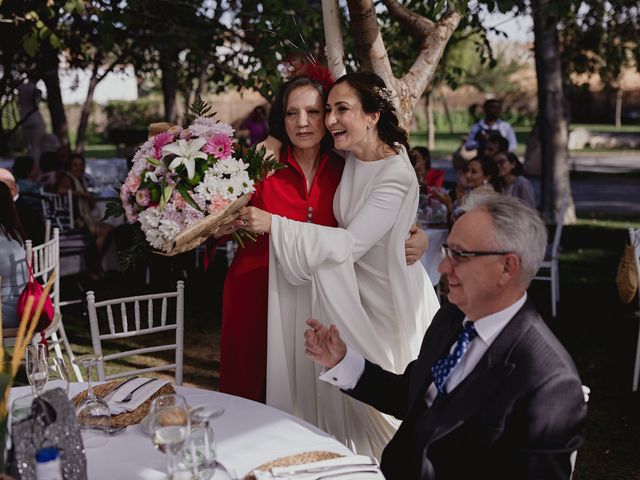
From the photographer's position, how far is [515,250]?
2.02 metres

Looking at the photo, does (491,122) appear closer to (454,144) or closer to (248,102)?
(454,144)

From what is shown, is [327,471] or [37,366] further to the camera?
[37,366]

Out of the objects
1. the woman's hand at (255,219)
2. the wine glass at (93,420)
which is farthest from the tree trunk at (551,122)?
the wine glass at (93,420)

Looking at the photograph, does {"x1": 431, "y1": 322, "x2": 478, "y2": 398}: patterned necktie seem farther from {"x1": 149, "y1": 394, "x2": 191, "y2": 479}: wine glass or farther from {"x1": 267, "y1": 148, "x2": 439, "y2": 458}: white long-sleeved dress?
{"x1": 267, "y1": 148, "x2": 439, "y2": 458}: white long-sleeved dress

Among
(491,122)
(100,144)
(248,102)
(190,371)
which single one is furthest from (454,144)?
(190,371)

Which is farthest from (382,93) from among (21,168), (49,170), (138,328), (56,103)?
(56,103)

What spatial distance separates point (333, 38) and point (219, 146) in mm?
1163

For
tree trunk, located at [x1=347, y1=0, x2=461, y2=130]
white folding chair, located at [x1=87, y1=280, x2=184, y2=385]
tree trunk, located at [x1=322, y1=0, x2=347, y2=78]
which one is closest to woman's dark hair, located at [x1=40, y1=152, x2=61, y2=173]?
white folding chair, located at [x1=87, y1=280, x2=184, y2=385]

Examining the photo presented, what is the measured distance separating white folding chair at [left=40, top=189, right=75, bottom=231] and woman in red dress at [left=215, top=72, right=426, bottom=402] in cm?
483

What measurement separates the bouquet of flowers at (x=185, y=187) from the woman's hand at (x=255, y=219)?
10 centimetres

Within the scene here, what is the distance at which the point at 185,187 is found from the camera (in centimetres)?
262

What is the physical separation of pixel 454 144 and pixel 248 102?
32.8 ft

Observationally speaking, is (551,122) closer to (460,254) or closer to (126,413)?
(460,254)

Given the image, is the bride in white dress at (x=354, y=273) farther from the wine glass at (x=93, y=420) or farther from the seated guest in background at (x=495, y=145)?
the seated guest in background at (x=495, y=145)
